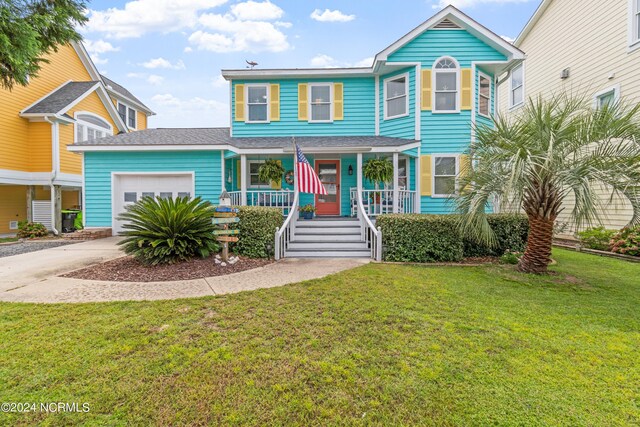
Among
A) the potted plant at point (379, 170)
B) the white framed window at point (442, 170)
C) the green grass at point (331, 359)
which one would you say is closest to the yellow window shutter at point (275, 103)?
the potted plant at point (379, 170)

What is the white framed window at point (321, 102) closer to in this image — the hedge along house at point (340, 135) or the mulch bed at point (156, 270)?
the hedge along house at point (340, 135)

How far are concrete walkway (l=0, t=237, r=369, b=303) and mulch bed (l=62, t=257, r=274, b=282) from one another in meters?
0.27

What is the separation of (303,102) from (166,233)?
771cm

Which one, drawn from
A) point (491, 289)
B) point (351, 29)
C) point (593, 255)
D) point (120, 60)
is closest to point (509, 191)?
point (491, 289)

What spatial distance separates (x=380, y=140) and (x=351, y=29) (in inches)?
273

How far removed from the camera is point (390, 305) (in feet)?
14.3

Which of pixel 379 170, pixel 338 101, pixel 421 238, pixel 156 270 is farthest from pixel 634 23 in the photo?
pixel 156 270

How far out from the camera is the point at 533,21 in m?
14.2

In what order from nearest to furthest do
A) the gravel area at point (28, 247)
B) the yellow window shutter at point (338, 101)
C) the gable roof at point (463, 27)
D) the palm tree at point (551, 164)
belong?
the palm tree at point (551, 164)
the gravel area at point (28, 247)
the gable roof at point (463, 27)
the yellow window shutter at point (338, 101)

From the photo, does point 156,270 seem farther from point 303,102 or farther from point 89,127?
point 89,127

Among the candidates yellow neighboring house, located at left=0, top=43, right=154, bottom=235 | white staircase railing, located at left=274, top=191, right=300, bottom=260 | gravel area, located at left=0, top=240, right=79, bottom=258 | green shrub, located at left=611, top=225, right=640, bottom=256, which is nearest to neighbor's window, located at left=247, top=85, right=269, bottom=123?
white staircase railing, located at left=274, top=191, right=300, bottom=260

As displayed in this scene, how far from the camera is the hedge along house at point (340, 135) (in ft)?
34.9

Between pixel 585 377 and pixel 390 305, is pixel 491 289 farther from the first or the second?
pixel 585 377

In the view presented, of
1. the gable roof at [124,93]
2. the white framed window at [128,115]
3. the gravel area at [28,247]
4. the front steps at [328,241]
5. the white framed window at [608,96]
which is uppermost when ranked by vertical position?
the gable roof at [124,93]
